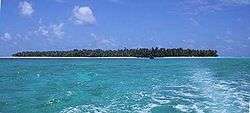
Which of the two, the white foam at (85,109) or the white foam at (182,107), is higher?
the white foam at (182,107)

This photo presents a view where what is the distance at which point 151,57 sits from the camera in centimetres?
8912

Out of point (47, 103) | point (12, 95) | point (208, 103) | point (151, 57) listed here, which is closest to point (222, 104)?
point (208, 103)

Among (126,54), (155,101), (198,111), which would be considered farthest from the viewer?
(126,54)

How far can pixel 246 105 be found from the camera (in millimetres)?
9883

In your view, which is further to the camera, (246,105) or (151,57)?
(151,57)

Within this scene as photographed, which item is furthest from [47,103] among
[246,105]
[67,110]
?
[246,105]

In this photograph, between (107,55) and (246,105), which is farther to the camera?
(107,55)

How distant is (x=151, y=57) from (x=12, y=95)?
7653 centimetres

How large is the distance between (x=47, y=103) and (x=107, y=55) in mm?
87518

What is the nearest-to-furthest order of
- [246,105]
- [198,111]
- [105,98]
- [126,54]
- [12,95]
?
[198,111], [246,105], [105,98], [12,95], [126,54]

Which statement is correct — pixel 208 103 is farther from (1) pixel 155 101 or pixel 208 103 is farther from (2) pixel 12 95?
(2) pixel 12 95

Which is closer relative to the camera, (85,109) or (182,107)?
(85,109)

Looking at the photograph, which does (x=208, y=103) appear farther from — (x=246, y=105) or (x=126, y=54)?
(x=126, y=54)

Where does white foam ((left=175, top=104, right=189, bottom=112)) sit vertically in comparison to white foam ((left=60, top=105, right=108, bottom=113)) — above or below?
above
